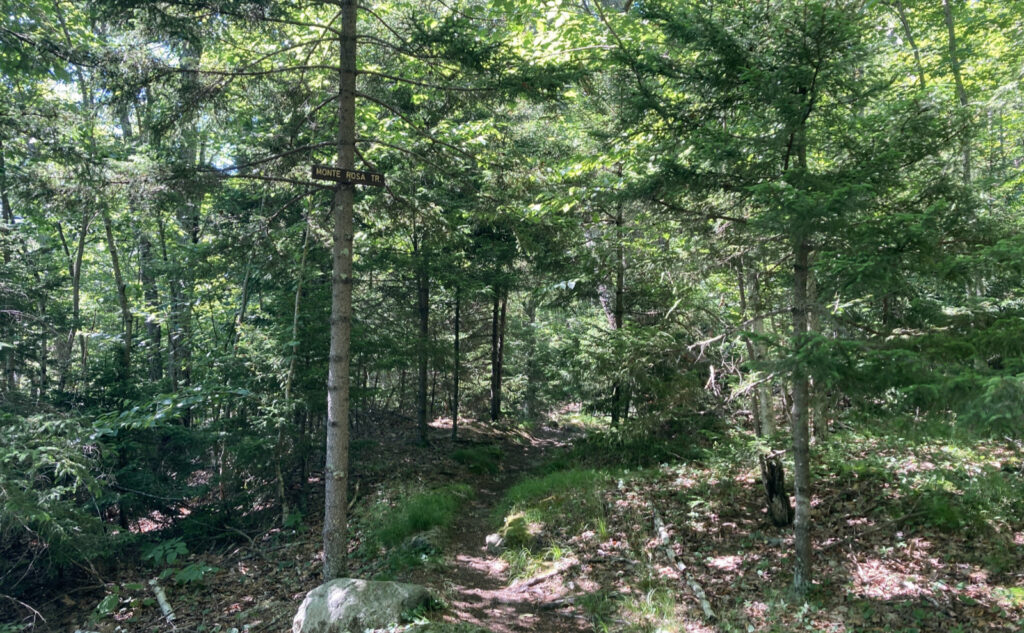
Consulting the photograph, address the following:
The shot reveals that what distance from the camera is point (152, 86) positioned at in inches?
264

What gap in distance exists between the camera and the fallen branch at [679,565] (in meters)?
5.89

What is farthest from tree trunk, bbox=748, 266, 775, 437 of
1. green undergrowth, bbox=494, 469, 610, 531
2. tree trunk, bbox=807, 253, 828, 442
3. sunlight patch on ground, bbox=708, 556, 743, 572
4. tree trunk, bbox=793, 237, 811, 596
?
green undergrowth, bbox=494, 469, 610, 531

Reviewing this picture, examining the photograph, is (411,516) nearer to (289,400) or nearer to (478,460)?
(289,400)

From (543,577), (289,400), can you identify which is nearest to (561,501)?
(543,577)

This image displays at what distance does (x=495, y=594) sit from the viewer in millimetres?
7105

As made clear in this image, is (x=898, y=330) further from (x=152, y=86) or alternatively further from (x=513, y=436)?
(x=513, y=436)

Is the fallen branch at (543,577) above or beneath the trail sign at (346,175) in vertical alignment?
beneath

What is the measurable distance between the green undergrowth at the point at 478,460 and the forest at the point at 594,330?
1.44m

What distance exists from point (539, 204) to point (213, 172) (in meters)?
4.66

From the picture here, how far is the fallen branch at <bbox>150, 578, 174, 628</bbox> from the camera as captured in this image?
7141 mm

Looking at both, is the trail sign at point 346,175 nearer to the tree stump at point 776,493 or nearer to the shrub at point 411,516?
the shrub at point 411,516

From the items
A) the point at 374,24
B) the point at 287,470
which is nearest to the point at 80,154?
the point at 374,24

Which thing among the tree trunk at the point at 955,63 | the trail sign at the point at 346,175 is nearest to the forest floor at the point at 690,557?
the tree trunk at the point at 955,63

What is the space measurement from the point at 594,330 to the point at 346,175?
20.0 ft
